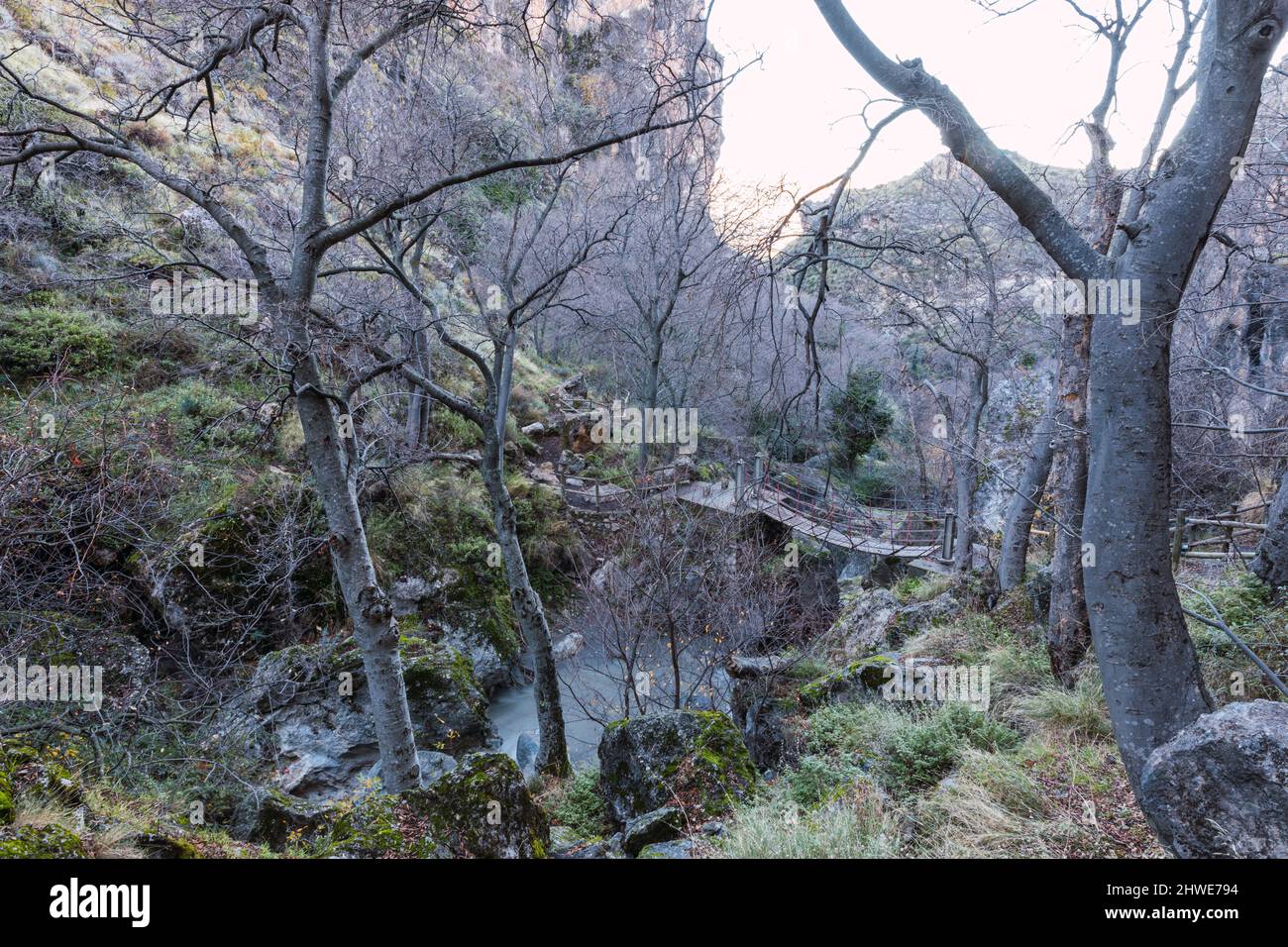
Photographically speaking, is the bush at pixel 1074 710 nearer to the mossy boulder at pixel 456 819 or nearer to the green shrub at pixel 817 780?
the green shrub at pixel 817 780

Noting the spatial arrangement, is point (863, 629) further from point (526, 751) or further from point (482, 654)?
point (482, 654)

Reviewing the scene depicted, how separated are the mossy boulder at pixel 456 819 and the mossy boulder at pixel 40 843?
131 cm

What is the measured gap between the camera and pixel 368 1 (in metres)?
5.54

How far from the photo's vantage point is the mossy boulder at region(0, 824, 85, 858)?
214 cm

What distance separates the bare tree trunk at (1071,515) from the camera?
596 cm

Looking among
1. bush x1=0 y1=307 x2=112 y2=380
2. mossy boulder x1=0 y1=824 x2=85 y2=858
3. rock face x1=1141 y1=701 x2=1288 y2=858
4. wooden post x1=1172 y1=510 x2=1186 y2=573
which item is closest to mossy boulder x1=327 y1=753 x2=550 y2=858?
mossy boulder x1=0 y1=824 x2=85 y2=858

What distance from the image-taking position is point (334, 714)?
27.5ft

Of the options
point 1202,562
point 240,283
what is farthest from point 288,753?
point 1202,562

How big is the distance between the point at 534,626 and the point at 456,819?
4583 millimetres

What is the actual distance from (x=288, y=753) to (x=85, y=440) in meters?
4.53

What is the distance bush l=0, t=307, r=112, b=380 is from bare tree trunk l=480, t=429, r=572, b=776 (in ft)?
25.4

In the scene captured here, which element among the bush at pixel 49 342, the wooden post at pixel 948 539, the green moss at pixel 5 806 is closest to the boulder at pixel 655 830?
the green moss at pixel 5 806

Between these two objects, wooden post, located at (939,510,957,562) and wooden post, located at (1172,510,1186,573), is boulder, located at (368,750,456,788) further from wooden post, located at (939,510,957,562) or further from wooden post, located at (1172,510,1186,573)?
wooden post, located at (939,510,957,562)
